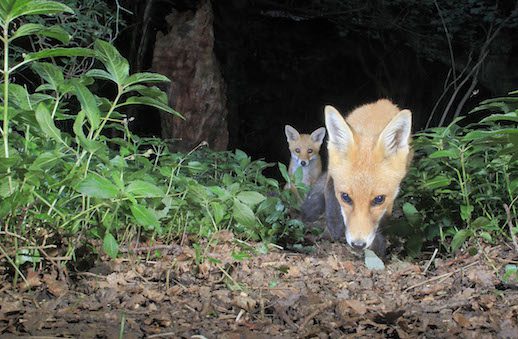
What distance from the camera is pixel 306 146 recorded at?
809cm

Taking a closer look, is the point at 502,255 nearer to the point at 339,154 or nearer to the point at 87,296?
the point at 339,154

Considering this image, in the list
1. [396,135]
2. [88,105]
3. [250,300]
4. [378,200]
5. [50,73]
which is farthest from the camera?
[396,135]

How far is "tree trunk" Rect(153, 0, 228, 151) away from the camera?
701 centimetres

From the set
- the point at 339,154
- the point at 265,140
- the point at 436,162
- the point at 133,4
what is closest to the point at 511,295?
the point at 436,162

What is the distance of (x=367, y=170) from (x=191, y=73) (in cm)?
407

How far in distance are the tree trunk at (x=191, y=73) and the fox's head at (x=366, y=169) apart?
3521 mm


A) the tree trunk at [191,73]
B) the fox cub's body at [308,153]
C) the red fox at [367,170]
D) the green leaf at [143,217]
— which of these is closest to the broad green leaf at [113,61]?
the green leaf at [143,217]

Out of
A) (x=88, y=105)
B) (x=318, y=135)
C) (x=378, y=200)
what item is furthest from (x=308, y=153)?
(x=88, y=105)

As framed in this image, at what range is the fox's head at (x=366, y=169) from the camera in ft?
11.1

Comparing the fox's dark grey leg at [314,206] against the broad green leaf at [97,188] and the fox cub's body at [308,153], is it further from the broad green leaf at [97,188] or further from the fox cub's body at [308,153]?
the fox cub's body at [308,153]

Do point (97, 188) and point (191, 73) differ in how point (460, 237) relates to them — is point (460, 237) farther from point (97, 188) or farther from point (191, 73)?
point (191, 73)

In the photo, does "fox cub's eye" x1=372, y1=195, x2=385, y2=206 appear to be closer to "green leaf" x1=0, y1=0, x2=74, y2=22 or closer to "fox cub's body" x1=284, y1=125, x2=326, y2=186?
"green leaf" x1=0, y1=0, x2=74, y2=22

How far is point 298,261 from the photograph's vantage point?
316 centimetres

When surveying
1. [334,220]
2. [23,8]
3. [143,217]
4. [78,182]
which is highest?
[23,8]
